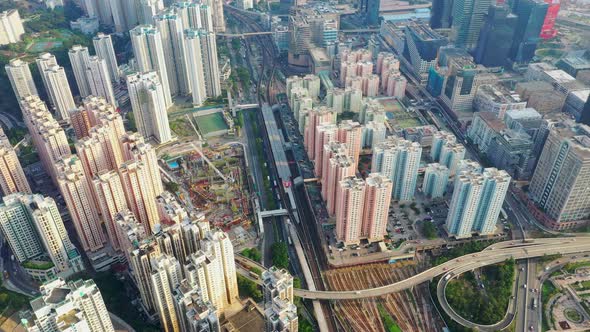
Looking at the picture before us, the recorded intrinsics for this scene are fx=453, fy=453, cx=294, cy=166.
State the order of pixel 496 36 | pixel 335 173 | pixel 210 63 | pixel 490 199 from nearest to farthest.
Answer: pixel 490 199 < pixel 335 173 < pixel 210 63 < pixel 496 36

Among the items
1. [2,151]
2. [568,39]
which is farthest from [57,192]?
[568,39]

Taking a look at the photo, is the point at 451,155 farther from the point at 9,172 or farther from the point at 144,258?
the point at 9,172

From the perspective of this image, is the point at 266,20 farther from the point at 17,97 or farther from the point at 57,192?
the point at 57,192

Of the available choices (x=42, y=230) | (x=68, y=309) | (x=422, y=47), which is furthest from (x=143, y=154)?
(x=422, y=47)

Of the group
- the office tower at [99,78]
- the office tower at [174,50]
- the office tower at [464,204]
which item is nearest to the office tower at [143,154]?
the office tower at [99,78]

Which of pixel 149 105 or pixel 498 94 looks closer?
pixel 149 105

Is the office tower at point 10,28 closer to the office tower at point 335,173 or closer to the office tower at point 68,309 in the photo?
the office tower at point 335,173
